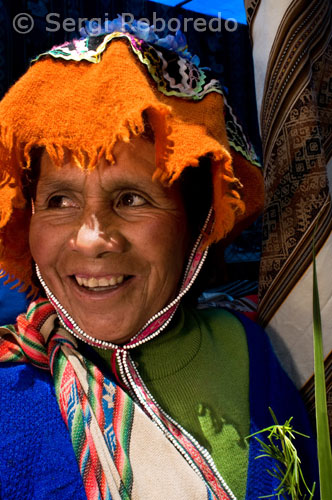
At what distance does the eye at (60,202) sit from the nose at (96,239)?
78 mm

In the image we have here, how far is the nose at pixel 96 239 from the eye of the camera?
0.97m

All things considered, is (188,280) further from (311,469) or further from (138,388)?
(311,469)

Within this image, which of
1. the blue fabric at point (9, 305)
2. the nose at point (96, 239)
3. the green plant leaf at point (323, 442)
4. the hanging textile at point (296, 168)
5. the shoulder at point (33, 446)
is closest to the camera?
the green plant leaf at point (323, 442)

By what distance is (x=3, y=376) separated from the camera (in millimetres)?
972

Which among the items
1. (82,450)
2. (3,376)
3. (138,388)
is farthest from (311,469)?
(3,376)

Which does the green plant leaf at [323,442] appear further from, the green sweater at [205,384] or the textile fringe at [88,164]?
the green sweater at [205,384]

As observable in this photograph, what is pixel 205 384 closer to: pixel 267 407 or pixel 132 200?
pixel 267 407

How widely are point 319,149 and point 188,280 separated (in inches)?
20.6

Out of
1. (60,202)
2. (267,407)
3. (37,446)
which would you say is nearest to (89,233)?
(60,202)

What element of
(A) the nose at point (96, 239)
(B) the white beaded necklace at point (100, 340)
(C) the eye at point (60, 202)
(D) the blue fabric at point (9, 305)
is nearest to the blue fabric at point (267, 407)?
(B) the white beaded necklace at point (100, 340)

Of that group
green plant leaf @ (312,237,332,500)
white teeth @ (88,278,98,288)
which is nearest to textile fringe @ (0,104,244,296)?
white teeth @ (88,278,98,288)

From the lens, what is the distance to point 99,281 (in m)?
1.02

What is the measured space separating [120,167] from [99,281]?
0.24 meters

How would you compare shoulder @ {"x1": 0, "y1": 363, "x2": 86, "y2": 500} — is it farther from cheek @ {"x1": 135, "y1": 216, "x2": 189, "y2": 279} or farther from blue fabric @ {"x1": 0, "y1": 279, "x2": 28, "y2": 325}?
blue fabric @ {"x1": 0, "y1": 279, "x2": 28, "y2": 325}
